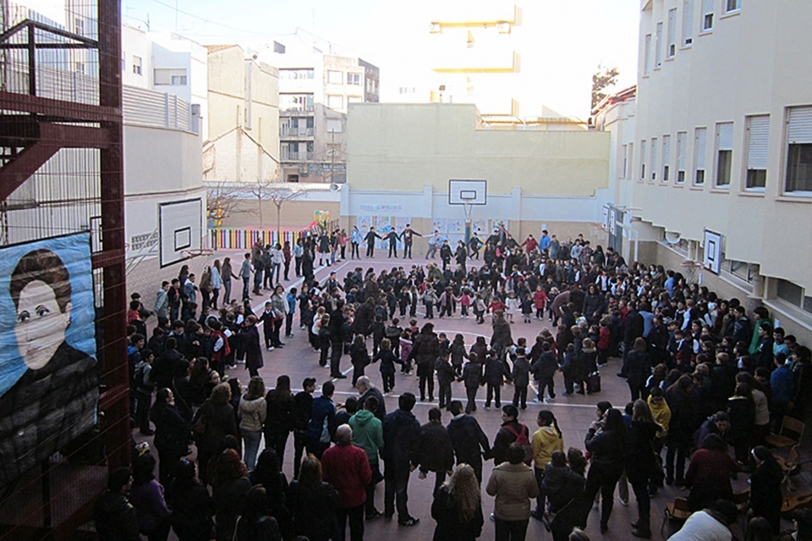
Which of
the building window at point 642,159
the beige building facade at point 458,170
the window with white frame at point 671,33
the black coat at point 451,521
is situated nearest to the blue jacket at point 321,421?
the black coat at point 451,521

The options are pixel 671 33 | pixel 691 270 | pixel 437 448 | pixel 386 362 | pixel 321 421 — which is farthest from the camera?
pixel 671 33

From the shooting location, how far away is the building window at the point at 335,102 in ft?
260

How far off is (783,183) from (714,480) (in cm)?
724

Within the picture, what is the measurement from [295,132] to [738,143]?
66284 millimetres

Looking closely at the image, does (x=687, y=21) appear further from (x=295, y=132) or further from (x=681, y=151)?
(x=295, y=132)

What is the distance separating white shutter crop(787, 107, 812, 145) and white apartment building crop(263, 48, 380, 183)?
63.3 m

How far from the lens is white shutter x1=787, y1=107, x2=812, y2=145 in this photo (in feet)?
41.8

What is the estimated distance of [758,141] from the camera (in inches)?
575

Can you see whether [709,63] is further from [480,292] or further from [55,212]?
[55,212]

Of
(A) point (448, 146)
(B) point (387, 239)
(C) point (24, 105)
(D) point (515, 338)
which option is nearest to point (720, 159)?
(D) point (515, 338)

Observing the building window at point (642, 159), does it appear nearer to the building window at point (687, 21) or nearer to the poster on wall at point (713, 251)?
the building window at point (687, 21)

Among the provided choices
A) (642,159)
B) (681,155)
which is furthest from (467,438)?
(642,159)

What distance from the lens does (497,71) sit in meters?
54.2

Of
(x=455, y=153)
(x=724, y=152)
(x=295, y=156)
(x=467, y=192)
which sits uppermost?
(x=295, y=156)
